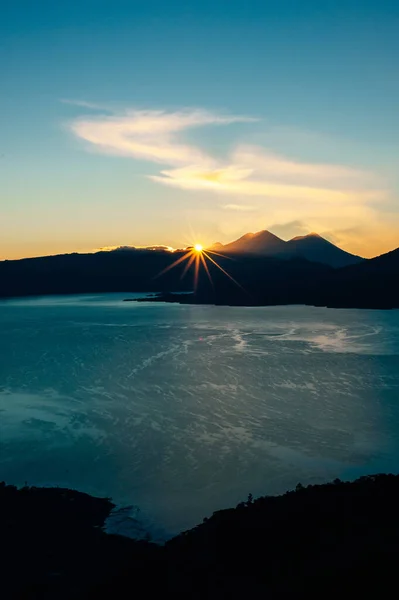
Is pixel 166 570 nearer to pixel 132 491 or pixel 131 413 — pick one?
pixel 132 491

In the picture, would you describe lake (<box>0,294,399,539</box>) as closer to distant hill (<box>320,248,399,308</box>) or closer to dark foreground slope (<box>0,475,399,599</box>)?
dark foreground slope (<box>0,475,399,599</box>)

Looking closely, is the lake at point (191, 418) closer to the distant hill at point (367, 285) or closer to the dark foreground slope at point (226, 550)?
the dark foreground slope at point (226, 550)

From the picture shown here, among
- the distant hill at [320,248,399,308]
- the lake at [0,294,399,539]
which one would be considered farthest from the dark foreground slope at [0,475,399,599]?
the distant hill at [320,248,399,308]

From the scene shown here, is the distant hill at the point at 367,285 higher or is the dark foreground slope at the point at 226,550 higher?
the distant hill at the point at 367,285

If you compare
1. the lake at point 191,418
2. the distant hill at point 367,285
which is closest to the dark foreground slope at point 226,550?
the lake at point 191,418

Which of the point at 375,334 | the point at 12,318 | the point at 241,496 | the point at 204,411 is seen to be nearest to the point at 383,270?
the point at 375,334
